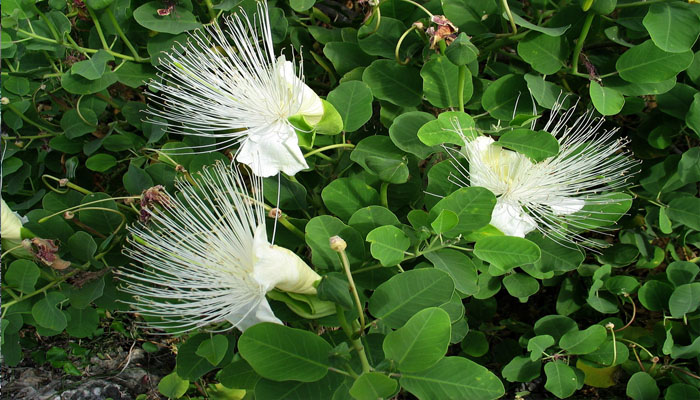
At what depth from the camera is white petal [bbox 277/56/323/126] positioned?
1.22 m

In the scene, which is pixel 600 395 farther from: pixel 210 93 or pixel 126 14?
pixel 126 14

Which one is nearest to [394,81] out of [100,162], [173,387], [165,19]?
[165,19]

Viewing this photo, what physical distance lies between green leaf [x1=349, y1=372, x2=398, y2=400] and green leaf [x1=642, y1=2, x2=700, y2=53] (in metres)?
0.94

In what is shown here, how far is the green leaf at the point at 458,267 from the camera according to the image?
1169 mm

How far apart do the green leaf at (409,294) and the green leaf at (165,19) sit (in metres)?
0.87

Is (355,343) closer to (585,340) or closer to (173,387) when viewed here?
(585,340)

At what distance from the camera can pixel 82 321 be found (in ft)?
5.20

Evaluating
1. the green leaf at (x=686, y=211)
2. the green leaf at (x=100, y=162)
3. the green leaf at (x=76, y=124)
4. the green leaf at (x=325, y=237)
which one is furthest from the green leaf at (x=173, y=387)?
the green leaf at (x=686, y=211)

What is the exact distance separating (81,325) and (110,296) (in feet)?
0.66

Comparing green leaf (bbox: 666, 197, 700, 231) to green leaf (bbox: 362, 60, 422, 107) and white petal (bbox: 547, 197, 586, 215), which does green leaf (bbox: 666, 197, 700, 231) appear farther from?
green leaf (bbox: 362, 60, 422, 107)

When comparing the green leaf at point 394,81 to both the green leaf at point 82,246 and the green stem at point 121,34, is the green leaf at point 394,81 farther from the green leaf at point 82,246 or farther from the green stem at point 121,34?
the green leaf at point 82,246

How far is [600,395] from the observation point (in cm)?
192

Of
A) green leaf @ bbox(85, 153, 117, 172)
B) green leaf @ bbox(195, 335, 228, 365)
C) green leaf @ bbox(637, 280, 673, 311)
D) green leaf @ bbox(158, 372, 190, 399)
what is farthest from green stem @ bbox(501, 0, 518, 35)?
green leaf @ bbox(158, 372, 190, 399)

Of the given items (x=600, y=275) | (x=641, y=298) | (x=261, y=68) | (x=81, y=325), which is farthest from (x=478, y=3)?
(x=81, y=325)
